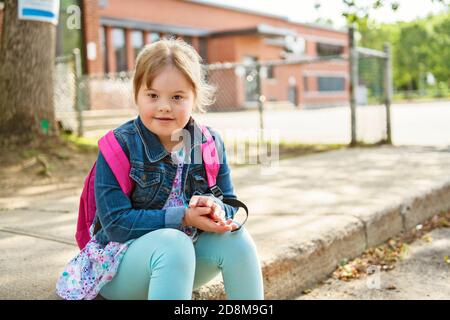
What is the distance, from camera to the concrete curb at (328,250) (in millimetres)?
2555

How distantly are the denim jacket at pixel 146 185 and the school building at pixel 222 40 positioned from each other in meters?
13.8

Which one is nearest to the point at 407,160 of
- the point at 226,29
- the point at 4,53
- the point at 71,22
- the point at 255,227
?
the point at 255,227

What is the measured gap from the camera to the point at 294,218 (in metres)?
3.37

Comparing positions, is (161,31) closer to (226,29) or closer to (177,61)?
(226,29)

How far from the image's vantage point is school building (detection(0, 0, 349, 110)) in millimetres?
16656

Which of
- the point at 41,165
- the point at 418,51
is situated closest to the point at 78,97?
the point at 41,165

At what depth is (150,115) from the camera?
2002 mm

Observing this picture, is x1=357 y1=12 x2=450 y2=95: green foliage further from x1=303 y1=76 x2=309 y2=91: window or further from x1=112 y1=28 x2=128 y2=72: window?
x1=112 y1=28 x2=128 y2=72: window

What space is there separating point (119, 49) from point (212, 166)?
60.2 ft

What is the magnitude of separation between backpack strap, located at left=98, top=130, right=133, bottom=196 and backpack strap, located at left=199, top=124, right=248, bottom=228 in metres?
0.31

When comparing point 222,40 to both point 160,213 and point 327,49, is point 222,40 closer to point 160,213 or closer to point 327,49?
point 327,49

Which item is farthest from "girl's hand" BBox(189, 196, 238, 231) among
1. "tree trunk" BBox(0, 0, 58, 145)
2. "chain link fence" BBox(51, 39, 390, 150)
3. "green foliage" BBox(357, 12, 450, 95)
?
"green foliage" BBox(357, 12, 450, 95)

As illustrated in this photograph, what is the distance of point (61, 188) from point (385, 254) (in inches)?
112

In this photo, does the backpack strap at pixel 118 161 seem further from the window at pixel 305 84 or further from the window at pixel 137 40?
the window at pixel 305 84
